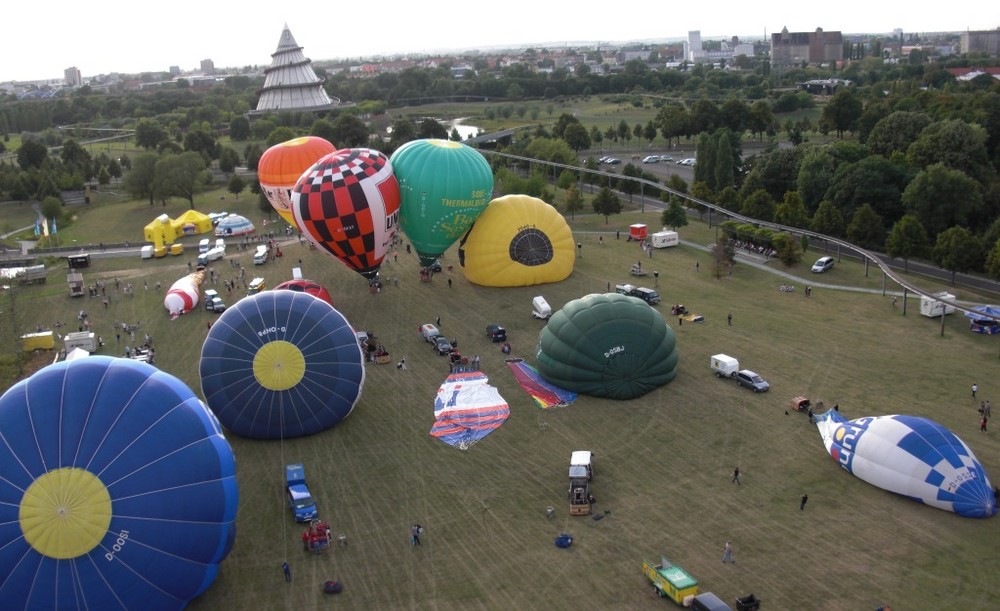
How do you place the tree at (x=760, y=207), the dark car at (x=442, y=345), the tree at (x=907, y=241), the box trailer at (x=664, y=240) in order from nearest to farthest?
the dark car at (x=442, y=345) → the tree at (x=907, y=241) → the box trailer at (x=664, y=240) → the tree at (x=760, y=207)

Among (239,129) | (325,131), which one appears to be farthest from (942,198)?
(239,129)

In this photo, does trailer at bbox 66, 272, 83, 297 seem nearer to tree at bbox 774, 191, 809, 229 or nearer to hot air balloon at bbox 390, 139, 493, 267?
hot air balloon at bbox 390, 139, 493, 267

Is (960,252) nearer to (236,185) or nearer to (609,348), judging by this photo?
(609,348)

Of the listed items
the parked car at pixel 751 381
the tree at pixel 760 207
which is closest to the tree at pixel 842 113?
the tree at pixel 760 207

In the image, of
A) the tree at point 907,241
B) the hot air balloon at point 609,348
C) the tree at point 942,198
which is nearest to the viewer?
the hot air balloon at point 609,348

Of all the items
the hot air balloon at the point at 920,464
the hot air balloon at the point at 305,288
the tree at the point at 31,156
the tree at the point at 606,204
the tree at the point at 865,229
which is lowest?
the hot air balloon at the point at 920,464

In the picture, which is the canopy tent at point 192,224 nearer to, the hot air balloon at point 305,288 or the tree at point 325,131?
the hot air balloon at point 305,288
